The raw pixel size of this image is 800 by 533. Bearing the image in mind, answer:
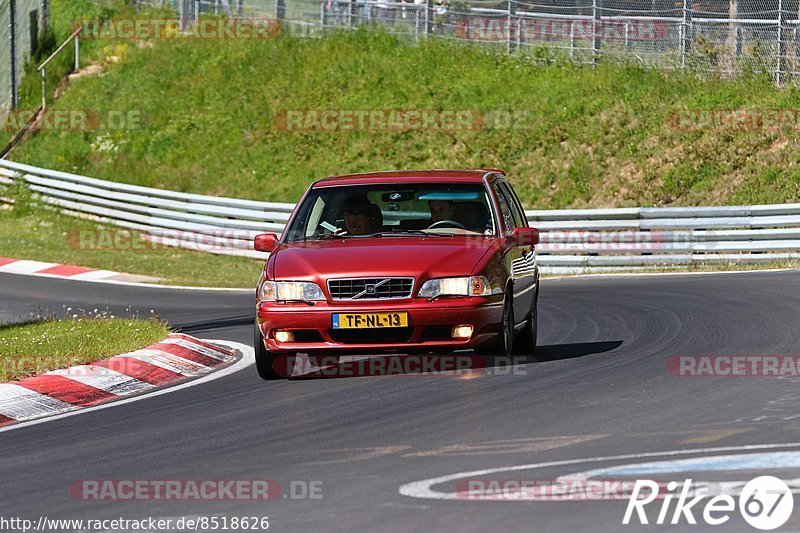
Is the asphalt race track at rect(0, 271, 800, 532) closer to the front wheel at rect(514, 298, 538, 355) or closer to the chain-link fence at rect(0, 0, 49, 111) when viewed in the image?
the front wheel at rect(514, 298, 538, 355)

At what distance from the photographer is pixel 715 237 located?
2328 centimetres

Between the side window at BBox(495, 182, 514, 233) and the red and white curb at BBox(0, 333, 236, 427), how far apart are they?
2593 mm

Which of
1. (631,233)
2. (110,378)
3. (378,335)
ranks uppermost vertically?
(378,335)

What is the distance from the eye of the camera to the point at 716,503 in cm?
597

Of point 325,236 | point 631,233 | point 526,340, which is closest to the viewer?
point 325,236

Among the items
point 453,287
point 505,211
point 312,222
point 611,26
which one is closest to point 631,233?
point 611,26

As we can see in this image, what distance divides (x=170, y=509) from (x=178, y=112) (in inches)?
1280

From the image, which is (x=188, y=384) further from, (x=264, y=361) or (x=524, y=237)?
(x=524, y=237)

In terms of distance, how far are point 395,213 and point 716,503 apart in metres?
5.93

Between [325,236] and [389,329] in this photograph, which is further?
[325,236]

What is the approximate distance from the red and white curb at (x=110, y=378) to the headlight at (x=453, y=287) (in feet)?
6.88

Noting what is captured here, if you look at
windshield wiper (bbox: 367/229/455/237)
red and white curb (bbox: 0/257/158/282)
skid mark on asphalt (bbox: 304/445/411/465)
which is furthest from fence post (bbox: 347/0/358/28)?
skid mark on asphalt (bbox: 304/445/411/465)

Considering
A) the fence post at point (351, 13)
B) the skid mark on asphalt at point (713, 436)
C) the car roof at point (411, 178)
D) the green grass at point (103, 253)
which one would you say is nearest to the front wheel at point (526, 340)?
the car roof at point (411, 178)

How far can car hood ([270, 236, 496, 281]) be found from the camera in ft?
34.1
